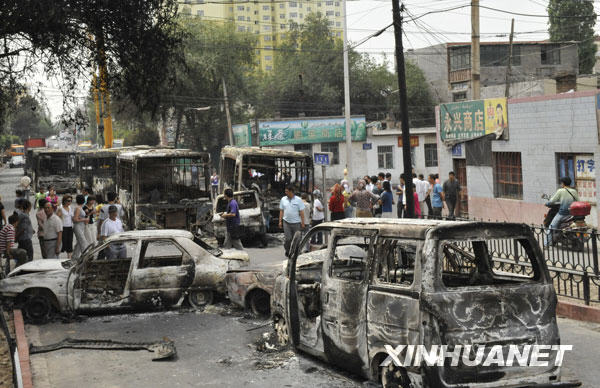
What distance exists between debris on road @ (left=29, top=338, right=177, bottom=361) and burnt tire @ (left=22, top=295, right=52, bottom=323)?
1608 millimetres

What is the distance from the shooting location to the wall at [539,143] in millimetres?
18672

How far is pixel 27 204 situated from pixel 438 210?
1149 cm

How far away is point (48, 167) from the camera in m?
43.2

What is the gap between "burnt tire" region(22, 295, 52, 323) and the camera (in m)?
11.1

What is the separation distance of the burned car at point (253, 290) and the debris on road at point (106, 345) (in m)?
1.72

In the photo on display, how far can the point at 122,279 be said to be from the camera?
11.9 metres

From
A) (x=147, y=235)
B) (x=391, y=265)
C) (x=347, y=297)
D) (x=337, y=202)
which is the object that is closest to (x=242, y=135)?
(x=337, y=202)

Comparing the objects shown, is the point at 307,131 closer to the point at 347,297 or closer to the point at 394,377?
the point at 347,297

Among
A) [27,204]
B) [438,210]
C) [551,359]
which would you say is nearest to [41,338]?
[27,204]

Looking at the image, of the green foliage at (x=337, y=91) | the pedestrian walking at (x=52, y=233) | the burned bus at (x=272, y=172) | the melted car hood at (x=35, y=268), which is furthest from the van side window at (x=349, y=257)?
the green foliage at (x=337, y=91)

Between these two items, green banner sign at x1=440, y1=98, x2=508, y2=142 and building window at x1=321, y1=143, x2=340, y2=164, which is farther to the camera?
building window at x1=321, y1=143, x2=340, y2=164

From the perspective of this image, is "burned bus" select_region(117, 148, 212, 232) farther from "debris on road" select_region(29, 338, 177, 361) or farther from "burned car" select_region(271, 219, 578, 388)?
"burned car" select_region(271, 219, 578, 388)

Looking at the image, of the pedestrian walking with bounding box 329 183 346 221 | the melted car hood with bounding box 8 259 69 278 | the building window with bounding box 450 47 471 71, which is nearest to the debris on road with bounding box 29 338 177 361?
the melted car hood with bounding box 8 259 69 278

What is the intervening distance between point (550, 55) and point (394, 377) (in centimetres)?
5953
